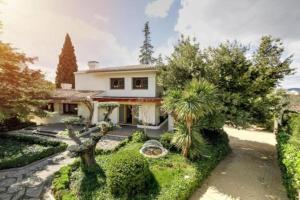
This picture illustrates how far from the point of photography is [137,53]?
5738 cm

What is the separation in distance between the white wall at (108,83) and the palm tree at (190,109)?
8866 mm

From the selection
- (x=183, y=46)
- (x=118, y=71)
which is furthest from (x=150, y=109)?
(x=183, y=46)

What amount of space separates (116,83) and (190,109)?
14521 millimetres

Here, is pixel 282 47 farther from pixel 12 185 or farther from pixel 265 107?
pixel 12 185

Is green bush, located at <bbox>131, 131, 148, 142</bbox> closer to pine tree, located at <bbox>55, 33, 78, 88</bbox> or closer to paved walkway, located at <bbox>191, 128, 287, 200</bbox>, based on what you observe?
paved walkway, located at <bbox>191, 128, 287, 200</bbox>

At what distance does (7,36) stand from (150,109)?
14642 millimetres

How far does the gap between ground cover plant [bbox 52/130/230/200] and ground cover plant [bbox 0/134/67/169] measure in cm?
386

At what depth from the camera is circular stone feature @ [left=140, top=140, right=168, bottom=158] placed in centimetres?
1268

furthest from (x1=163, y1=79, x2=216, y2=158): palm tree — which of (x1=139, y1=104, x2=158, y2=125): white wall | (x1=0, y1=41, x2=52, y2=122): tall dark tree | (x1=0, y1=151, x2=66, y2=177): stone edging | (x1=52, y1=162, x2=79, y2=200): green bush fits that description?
(x1=0, y1=41, x2=52, y2=122): tall dark tree

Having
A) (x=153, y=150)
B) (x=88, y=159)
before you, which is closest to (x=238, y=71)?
(x=153, y=150)

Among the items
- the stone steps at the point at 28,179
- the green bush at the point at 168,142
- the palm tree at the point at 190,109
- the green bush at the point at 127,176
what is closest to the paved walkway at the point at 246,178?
the palm tree at the point at 190,109

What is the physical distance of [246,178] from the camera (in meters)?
11.5

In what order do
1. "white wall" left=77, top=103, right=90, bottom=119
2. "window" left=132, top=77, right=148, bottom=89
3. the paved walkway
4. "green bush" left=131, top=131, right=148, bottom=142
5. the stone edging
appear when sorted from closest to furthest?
the paved walkway
the stone edging
"green bush" left=131, top=131, right=148, bottom=142
"window" left=132, top=77, right=148, bottom=89
"white wall" left=77, top=103, right=90, bottom=119

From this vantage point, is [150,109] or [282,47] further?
[150,109]
